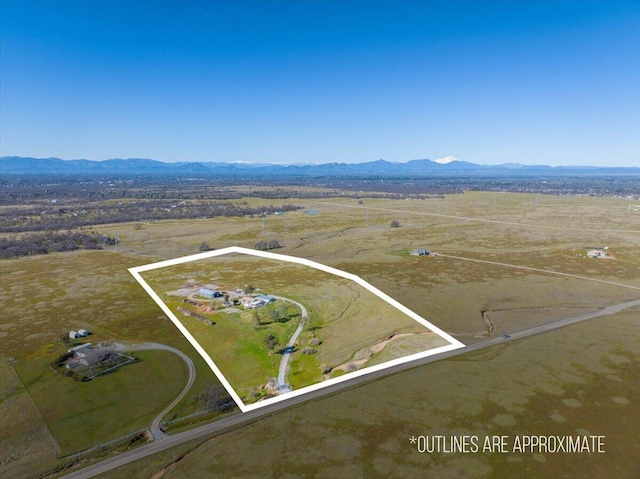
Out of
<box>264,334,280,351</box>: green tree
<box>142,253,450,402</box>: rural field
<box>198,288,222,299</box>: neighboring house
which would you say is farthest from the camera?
<box>264,334,280,351</box>: green tree

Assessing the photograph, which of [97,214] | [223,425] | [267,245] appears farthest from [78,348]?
[97,214]

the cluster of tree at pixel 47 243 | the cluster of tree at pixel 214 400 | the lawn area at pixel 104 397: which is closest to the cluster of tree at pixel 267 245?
the cluster of tree at pixel 47 243

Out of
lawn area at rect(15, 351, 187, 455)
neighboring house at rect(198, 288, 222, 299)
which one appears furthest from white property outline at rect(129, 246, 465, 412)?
lawn area at rect(15, 351, 187, 455)

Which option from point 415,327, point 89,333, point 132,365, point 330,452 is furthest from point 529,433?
point 89,333

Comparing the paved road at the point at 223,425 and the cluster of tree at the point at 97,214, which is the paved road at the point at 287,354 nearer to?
the paved road at the point at 223,425

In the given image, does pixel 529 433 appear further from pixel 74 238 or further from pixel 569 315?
pixel 74 238

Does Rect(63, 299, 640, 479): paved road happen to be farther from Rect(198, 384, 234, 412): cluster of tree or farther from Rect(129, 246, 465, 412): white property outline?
Rect(129, 246, 465, 412): white property outline

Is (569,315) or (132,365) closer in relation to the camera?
(132,365)
